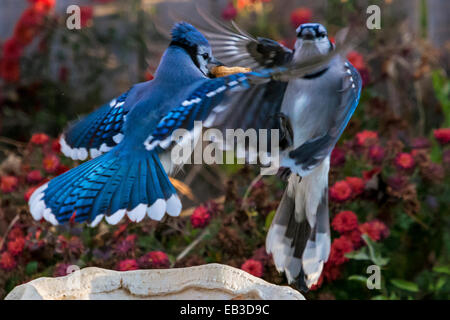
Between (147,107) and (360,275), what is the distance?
95cm

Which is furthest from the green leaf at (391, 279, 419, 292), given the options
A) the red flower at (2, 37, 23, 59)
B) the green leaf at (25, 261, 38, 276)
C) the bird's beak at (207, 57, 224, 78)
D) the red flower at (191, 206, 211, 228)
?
the red flower at (2, 37, 23, 59)

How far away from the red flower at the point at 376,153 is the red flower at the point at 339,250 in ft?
1.06

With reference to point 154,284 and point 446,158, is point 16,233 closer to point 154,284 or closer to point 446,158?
point 154,284

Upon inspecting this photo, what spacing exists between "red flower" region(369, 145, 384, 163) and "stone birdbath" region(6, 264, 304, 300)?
762 millimetres

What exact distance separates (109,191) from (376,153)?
106 cm

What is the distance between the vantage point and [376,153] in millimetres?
1802

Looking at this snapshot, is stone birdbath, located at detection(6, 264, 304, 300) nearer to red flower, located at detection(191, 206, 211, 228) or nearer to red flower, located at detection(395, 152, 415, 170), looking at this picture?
red flower, located at detection(191, 206, 211, 228)

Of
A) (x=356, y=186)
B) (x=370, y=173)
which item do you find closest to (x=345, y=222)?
(x=356, y=186)

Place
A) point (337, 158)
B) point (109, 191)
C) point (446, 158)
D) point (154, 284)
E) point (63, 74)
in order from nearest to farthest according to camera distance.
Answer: point (109, 191), point (154, 284), point (337, 158), point (446, 158), point (63, 74)

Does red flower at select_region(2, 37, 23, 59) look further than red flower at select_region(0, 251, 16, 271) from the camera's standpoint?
Yes

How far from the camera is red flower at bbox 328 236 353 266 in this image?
159 centimetres

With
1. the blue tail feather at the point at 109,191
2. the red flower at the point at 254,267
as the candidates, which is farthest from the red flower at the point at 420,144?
the blue tail feather at the point at 109,191

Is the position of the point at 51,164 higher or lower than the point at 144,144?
lower
